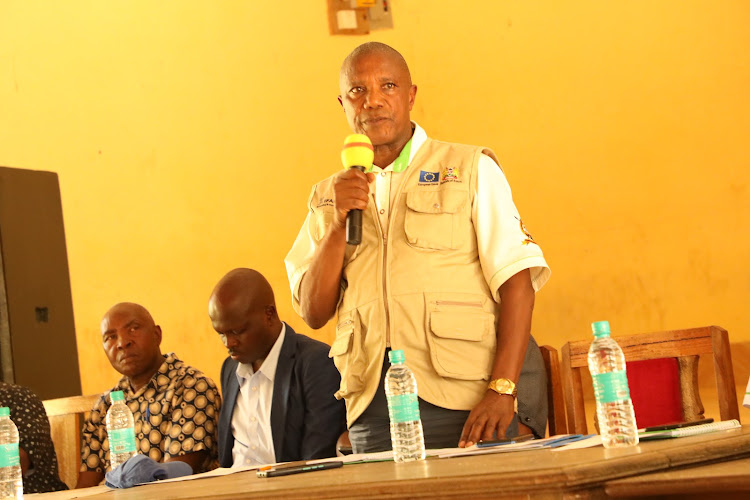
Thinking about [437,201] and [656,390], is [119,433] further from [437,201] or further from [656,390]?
[656,390]

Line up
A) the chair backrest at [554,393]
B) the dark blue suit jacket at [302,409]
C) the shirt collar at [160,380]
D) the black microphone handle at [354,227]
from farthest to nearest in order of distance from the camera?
the shirt collar at [160,380]
the dark blue suit jacket at [302,409]
the chair backrest at [554,393]
the black microphone handle at [354,227]

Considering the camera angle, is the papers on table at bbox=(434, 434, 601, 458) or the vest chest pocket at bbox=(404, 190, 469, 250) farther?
the vest chest pocket at bbox=(404, 190, 469, 250)

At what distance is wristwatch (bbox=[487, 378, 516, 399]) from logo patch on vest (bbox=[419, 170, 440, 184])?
494 mm

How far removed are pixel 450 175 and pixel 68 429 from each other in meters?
2.11

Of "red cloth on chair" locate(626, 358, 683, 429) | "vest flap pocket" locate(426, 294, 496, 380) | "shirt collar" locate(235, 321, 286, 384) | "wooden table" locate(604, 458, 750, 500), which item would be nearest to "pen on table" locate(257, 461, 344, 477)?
"vest flap pocket" locate(426, 294, 496, 380)

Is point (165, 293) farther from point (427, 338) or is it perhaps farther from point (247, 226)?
point (427, 338)

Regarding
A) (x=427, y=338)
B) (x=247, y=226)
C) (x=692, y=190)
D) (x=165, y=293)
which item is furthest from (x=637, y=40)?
(x=427, y=338)

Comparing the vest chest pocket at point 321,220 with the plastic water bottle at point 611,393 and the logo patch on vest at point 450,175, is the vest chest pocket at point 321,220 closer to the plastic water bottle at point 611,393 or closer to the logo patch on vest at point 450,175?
the logo patch on vest at point 450,175

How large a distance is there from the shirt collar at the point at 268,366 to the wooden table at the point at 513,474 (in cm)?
151

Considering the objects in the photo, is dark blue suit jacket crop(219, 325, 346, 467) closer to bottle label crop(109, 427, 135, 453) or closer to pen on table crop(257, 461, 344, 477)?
bottle label crop(109, 427, 135, 453)

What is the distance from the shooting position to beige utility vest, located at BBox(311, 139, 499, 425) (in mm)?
2059

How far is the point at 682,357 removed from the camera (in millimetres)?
2312

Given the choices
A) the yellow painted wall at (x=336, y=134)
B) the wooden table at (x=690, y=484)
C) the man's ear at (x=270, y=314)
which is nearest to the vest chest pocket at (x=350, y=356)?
the wooden table at (x=690, y=484)

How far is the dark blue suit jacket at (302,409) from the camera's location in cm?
296
